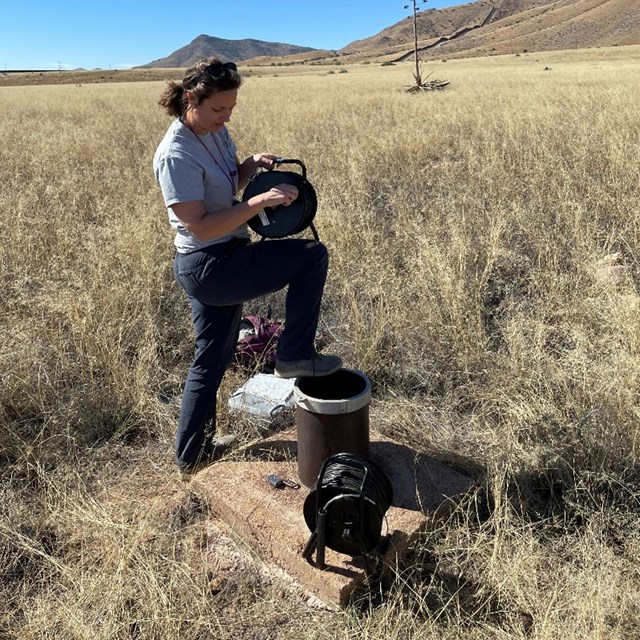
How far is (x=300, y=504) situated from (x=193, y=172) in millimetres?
1474

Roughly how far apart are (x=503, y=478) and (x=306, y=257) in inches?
50.0

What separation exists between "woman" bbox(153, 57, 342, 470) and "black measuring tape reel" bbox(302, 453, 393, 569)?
53 centimetres

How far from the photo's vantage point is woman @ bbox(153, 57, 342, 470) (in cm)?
233

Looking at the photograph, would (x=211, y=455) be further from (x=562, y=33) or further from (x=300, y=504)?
(x=562, y=33)

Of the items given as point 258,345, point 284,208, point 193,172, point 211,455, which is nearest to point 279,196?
point 284,208

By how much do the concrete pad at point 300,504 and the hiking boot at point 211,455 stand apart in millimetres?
120

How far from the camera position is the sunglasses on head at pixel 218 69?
91.3 inches

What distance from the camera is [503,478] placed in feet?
8.15

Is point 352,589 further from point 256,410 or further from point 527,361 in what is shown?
point 527,361

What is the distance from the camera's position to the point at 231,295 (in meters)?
2.51

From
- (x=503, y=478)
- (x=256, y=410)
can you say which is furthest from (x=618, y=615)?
(x=256, y=410)

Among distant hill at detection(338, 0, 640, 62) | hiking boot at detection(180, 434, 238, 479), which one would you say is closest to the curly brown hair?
hiking boot at detection(180, 434, 238, 479)

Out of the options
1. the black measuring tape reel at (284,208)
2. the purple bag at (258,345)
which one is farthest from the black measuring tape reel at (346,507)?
the purple bag at (258,345)

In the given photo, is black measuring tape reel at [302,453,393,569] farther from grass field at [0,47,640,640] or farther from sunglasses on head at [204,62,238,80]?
sunglasses on head at [204,62,238,80]
